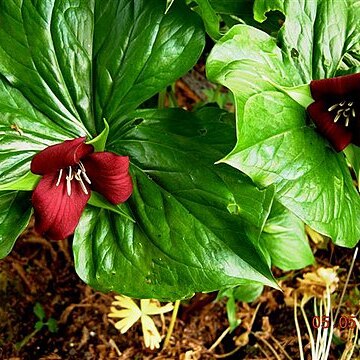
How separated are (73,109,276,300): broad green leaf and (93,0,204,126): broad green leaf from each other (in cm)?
5

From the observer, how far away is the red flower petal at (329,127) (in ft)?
3.18

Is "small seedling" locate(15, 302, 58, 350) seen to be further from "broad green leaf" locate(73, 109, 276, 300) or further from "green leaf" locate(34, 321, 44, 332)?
"broad green leaf" locate(73, 109, 276, 300)

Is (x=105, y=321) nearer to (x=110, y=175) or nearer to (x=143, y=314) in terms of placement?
(x=143, y=314)

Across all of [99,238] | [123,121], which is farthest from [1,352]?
[123,121]

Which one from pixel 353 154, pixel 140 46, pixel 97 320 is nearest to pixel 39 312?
pixel 97 320

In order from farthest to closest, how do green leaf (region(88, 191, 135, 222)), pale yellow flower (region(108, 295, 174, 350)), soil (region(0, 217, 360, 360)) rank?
soil (region(0, 217, 360, 360)) → pale yellow flower (region(108, 295, 174, 350)) → green leaf (region(88, 191, 135, 222))

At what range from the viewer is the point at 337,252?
1.64 meters

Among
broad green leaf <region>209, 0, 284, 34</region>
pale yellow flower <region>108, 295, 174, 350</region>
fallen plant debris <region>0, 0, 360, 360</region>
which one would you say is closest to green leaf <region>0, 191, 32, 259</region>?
fallen plant debris <region>0, 0, 360, 360</region>

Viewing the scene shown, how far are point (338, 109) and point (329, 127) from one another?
39mm

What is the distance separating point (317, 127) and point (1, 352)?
87 centimetres

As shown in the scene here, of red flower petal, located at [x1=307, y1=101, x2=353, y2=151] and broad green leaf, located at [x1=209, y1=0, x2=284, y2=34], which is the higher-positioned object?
broad green leaf, located at [x1=209, y1=0, x2=284, y2=34]

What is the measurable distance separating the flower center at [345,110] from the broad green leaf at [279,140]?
45mm

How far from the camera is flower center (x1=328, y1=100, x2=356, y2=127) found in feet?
3.21

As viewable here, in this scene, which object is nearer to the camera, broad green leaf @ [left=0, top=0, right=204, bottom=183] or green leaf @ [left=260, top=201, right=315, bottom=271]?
broad green leaf @ [left=0, top=0, right=204, bottom=183]
